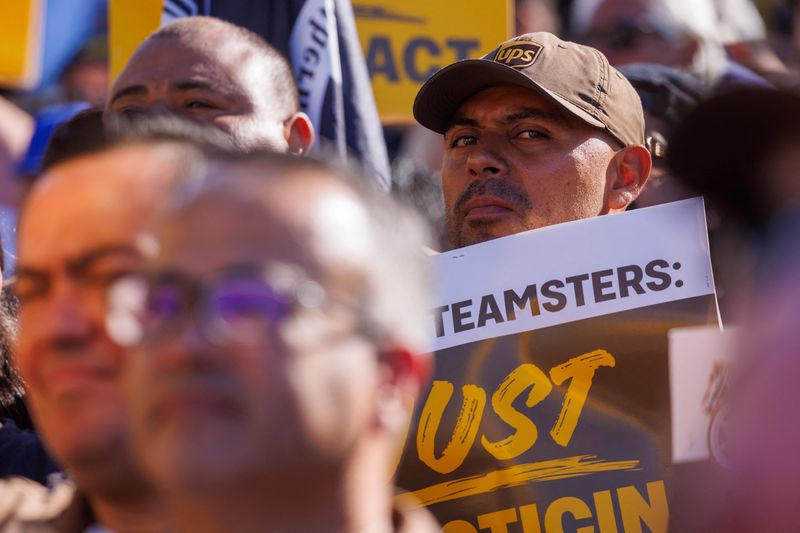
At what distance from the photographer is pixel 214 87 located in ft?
12.4

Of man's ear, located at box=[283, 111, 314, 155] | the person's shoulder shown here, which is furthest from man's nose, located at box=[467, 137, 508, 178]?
the person's shoulder

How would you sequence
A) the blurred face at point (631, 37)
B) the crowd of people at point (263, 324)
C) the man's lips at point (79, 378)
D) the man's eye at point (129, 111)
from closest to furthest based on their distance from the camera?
the crowd of people at point (263, 324)
the man's lips at point (79, 378)
the man's eye at point (129, 111)
the blurred face at point (631, 37)

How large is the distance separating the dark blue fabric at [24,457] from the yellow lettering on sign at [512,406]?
86cm

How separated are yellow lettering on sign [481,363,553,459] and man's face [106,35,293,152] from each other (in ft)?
3.92

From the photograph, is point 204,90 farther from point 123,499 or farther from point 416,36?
point 123,499

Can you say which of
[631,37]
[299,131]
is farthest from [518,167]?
[631,37]

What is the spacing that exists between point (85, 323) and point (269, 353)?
0.45 m

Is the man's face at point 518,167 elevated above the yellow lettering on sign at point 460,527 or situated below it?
above

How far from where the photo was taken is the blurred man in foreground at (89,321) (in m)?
1.92

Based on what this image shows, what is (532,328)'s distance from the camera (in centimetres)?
286

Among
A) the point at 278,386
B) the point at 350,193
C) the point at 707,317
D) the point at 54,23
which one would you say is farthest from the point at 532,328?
the point at 54,23

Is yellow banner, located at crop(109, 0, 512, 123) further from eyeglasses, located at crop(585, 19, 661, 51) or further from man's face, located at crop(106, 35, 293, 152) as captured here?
man's face, located at crop(106, 35, 293, 152)

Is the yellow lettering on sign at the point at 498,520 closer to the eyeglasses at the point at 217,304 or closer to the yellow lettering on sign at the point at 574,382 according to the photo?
the yellow lettering on sign at the point at 574,382

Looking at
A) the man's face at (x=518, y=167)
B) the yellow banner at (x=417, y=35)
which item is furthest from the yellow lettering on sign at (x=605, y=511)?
the yellow banner at (x=417, y=35)
